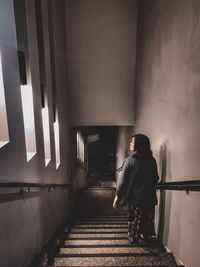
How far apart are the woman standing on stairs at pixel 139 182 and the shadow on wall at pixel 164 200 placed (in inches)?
7.2

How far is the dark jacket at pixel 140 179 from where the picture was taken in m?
2.84

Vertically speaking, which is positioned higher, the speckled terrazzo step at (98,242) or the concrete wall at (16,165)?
the concrete wall at (16,165)

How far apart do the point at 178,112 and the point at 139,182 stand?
37.8 inches

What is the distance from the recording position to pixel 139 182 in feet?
9.43

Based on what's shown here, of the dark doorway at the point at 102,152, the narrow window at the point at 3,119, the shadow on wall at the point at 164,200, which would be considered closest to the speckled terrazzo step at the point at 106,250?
the shadow on wall at the point at 164,200

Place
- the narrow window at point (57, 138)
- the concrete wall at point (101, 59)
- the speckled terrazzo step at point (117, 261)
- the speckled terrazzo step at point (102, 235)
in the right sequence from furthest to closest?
the concrete wall at point (101, 59), the narrow window at point (57, 138), the speckled terrazzo step at point (102, 235), the speckled terrazzo step at point (117, 261)

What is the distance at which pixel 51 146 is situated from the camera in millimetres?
3846

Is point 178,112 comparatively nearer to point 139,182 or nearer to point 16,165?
point 139,182

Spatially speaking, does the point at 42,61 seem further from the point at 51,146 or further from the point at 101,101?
the point at 101,101

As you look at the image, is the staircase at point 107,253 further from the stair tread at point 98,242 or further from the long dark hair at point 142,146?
the long dark hair at point 142,146

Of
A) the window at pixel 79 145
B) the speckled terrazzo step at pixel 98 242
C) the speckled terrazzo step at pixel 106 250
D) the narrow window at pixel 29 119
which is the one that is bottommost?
the window at pixel 79 145

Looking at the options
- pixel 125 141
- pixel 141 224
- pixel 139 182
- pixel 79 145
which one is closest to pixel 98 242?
pixel 141 224

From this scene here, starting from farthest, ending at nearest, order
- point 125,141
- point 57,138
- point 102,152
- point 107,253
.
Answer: point 102,152 < point 125,141 < point 57,138 < point 107,253

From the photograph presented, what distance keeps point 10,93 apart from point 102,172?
1243 centimetres
